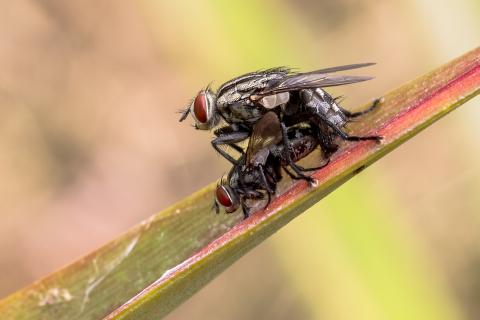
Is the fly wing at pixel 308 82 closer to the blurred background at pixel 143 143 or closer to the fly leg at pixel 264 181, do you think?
the fly leg at pixel 264 181

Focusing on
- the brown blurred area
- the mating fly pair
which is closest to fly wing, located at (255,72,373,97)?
the mating fly pair

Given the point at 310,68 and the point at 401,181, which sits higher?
the point at 310,68

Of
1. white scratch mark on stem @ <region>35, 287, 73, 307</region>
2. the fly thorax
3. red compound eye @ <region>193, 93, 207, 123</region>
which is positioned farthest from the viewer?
red compound eye @ <region>193, 93, 207, 123</region>

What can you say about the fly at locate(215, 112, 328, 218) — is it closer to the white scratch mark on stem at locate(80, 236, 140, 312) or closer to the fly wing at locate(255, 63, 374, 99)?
the fly wing at locate(255, 63, 374, 99)

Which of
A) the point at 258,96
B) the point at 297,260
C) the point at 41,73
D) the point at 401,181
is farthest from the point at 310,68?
the point at 41,73

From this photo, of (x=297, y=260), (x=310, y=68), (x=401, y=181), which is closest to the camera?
(x=310, y=68)

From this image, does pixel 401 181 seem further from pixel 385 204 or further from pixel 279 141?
pixel 279 141
